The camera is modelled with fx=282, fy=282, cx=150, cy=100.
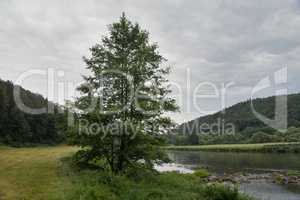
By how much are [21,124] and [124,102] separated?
2010 inches

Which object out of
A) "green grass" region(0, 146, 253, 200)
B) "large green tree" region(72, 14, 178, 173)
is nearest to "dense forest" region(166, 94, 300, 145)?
"large green tree" region(72, 14, 178, 173)

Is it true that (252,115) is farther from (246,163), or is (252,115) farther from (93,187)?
(93,187)

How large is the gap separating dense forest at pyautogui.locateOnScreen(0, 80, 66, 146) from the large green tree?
35.0 metres

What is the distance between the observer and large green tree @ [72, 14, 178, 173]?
49.6ft

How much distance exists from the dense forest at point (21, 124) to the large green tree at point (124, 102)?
3502 centimetres

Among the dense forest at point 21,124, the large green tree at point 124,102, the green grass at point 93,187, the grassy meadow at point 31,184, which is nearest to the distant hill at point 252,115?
the dense forest at point 21,124

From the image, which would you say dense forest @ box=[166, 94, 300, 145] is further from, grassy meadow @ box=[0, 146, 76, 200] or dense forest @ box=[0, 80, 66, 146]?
grassy meadow @ box=[0, 146, 76, 200]

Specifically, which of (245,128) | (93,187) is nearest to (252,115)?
(245,128)

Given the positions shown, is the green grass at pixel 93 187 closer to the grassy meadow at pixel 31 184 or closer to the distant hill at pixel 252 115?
the grassy meadow at pixel 31 184

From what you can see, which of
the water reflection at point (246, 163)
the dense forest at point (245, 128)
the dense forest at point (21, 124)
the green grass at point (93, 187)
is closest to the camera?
the green grass at point (93, 187)

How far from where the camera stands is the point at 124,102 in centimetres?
1625

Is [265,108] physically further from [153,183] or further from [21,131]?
[153,183]

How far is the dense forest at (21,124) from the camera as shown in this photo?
5731cm

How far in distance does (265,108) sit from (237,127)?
47.5 ft
